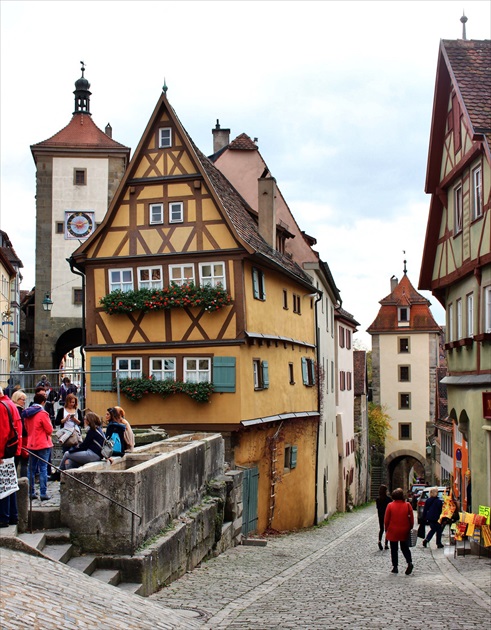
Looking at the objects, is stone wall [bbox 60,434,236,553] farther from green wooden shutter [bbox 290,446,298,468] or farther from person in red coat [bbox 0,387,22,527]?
green wooden shutter [bbox 290,446,298,468]

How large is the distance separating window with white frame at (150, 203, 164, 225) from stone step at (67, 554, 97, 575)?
16876 mm

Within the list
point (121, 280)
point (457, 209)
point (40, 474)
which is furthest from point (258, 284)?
point (40, 474)

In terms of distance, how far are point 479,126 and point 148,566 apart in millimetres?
11866

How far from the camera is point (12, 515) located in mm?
10727

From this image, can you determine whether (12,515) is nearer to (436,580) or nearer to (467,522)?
(436,580)

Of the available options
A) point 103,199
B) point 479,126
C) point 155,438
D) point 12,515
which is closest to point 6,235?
point 103,199

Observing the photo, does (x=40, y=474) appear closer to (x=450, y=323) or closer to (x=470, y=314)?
(x=470, y=314)

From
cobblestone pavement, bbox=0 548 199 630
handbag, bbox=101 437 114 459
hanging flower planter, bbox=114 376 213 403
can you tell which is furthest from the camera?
hanging flower planter, bbox=114 376 213 403

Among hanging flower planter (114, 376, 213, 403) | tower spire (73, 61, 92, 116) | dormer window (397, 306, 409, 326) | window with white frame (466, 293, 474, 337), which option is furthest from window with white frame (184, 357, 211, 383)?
dormer window (397, 306, 409, 326)

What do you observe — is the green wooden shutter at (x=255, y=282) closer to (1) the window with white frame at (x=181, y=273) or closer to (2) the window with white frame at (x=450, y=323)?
(1) the window with white frame at (x=181, y=273)

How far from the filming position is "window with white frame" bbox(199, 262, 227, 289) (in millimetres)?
25828

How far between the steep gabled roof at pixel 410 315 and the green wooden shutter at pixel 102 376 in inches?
1663

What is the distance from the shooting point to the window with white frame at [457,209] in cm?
2197

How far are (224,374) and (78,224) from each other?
24.9 metres
